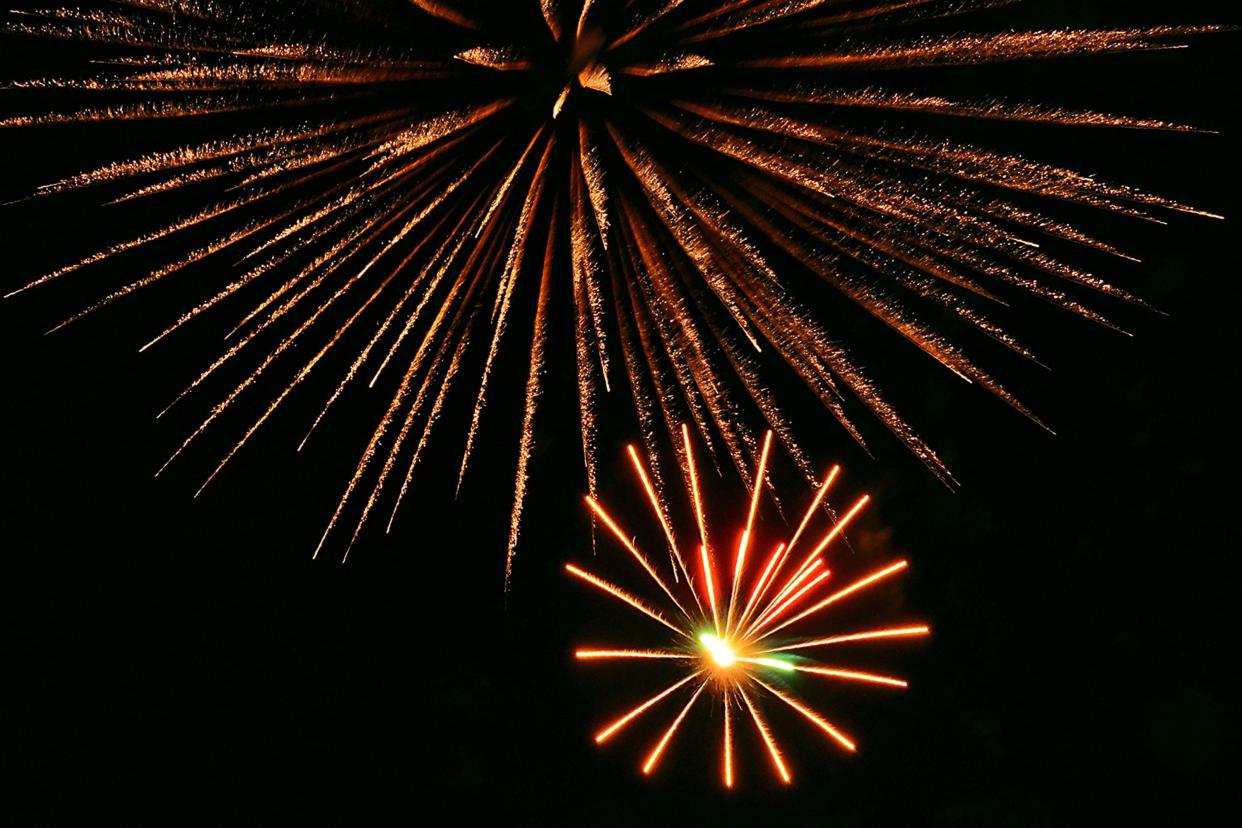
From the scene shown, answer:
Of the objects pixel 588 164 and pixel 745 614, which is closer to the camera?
pixel 588 164

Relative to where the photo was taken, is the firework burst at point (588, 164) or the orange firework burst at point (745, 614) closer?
the firework burst at point (588, 164)

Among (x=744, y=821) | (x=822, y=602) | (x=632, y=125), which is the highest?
(x=632, y=125)

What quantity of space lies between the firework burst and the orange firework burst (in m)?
0.94

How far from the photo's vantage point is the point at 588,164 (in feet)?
9.57

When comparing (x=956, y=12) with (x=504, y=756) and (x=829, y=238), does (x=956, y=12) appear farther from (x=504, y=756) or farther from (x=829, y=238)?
(x=504, y=756)

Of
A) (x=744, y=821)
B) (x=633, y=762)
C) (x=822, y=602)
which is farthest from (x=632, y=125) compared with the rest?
(x=744, y=821)

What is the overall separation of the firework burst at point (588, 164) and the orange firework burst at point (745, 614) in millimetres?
941

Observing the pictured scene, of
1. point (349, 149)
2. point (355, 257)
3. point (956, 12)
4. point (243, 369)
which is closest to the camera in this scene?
point (956, 12)

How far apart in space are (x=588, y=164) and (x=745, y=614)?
85.9 inches

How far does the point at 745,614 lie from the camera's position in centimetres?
402

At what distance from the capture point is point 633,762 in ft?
15.4

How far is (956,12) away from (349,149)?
1.93 m

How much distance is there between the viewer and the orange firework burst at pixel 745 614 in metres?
4.02

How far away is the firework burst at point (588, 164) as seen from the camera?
2691mm
